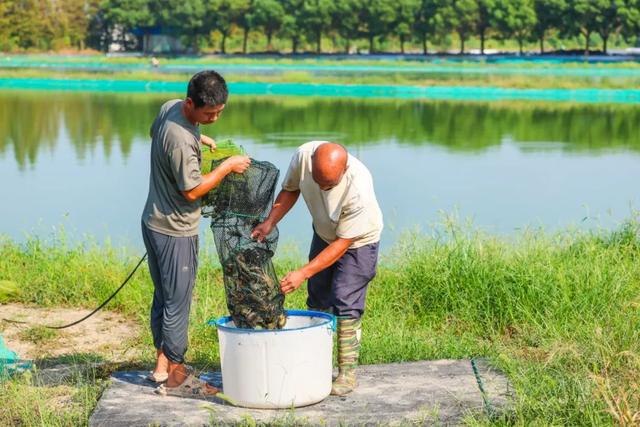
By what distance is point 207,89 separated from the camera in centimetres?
395

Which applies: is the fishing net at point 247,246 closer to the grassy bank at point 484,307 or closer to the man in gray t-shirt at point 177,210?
the man in gray t-shirt at point 177,210

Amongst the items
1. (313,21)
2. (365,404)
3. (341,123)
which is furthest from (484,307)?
(313,21)

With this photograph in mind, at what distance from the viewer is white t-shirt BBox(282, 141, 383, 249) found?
13.5 ft

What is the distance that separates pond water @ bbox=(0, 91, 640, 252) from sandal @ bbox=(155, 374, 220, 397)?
3701mm

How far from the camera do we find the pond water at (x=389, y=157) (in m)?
10.4

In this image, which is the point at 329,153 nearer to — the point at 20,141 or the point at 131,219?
the point at 131,219

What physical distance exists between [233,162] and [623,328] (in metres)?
1.95

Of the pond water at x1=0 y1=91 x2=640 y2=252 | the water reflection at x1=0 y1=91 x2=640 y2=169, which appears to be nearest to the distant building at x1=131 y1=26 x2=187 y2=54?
the water reflection at x1=0 y1=91 x2=640 y2=169

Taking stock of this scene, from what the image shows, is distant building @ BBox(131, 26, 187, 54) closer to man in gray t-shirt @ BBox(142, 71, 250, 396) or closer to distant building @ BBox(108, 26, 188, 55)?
distant building @ BBox(108, 26, 188, 55)

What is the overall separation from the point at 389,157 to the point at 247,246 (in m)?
10.8

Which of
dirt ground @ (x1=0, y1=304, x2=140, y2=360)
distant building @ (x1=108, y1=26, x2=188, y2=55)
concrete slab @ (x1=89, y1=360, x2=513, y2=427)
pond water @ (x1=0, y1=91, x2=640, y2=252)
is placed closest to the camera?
concrete slab @ (x1=89, y1=360, x2=513, y2=427)

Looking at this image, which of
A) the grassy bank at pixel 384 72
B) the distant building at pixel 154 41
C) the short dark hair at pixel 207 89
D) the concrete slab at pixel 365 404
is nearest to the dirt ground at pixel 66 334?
the concrete slab at pixel 365 404

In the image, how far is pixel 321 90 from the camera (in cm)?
2914

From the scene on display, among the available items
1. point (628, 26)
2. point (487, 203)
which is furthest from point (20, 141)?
point (628, 26)
